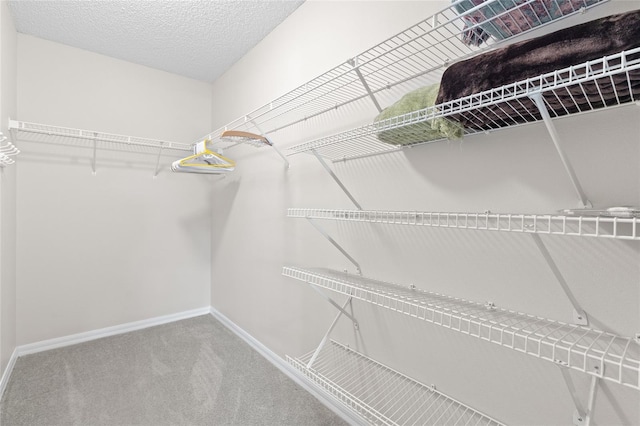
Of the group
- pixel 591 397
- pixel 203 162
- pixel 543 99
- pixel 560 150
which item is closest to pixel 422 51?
pixel 543 99

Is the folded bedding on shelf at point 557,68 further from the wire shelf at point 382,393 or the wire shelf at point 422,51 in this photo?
the wire shelf at point 382,393

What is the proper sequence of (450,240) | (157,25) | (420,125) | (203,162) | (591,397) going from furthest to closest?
(203,162) → (157,25) → (450,240) → (420,125) → (591,397)

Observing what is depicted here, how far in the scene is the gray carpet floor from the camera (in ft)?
5.11

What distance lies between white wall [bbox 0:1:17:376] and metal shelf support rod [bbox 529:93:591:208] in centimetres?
253

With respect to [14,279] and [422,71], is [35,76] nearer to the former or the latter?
[14,279]

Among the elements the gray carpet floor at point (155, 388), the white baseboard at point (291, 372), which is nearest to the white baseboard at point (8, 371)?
the gray carpet floor at point (155, 388)

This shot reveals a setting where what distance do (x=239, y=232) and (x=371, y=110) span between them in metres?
Answer: 1.62

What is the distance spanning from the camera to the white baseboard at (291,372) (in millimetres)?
1532

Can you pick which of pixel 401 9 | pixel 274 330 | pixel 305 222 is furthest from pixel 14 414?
pixel 401 9

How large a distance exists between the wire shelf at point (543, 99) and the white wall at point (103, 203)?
2229mm

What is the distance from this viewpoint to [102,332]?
8.05 ft

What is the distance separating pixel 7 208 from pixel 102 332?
3.89ft

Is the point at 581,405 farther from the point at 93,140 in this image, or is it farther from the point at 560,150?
the point at 93,140

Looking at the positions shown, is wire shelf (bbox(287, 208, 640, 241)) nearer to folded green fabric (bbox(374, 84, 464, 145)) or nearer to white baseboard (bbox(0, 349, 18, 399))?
folded green fabric (bbox(374, 84, 464, 145))
